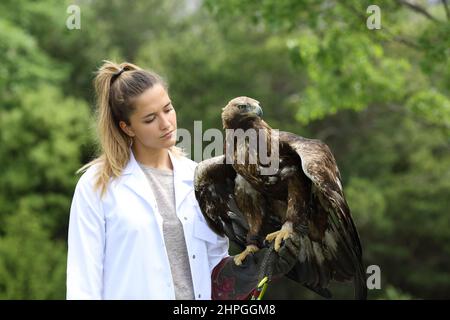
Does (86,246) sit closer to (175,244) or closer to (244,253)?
(175,244)

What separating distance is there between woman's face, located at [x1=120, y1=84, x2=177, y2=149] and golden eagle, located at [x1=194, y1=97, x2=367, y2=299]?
0.23 metres

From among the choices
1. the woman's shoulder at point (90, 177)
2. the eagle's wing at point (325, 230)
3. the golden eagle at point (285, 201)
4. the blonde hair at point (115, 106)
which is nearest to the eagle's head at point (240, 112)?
the golden eagle at point (285, 201)

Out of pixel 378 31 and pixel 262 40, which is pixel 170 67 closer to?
pixel 262 40

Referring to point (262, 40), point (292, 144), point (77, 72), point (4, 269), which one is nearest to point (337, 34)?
point (292, 144)

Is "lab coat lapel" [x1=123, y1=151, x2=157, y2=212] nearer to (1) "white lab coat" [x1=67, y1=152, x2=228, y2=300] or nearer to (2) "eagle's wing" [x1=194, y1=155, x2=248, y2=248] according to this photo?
(1) "white lab coat" [x1=67, y1=152, x2=228, y2=300]

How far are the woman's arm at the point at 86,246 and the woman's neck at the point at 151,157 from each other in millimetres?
304

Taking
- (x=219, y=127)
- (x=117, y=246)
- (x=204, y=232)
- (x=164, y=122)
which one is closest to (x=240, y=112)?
(x=164, y=122)

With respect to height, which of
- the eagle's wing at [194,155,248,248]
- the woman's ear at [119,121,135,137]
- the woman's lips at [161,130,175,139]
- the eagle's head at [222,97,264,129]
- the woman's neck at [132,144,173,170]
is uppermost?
the eagle's head at [222,97,264,129]

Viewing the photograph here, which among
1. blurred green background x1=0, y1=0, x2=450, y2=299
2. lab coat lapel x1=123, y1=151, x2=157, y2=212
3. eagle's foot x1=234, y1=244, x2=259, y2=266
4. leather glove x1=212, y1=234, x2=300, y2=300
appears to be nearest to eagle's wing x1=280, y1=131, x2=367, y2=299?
leather glove x1=212, y1=234, x2=300, y2=300

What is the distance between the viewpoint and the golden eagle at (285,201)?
2859mm

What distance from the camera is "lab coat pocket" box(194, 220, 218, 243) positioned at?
120 inches
